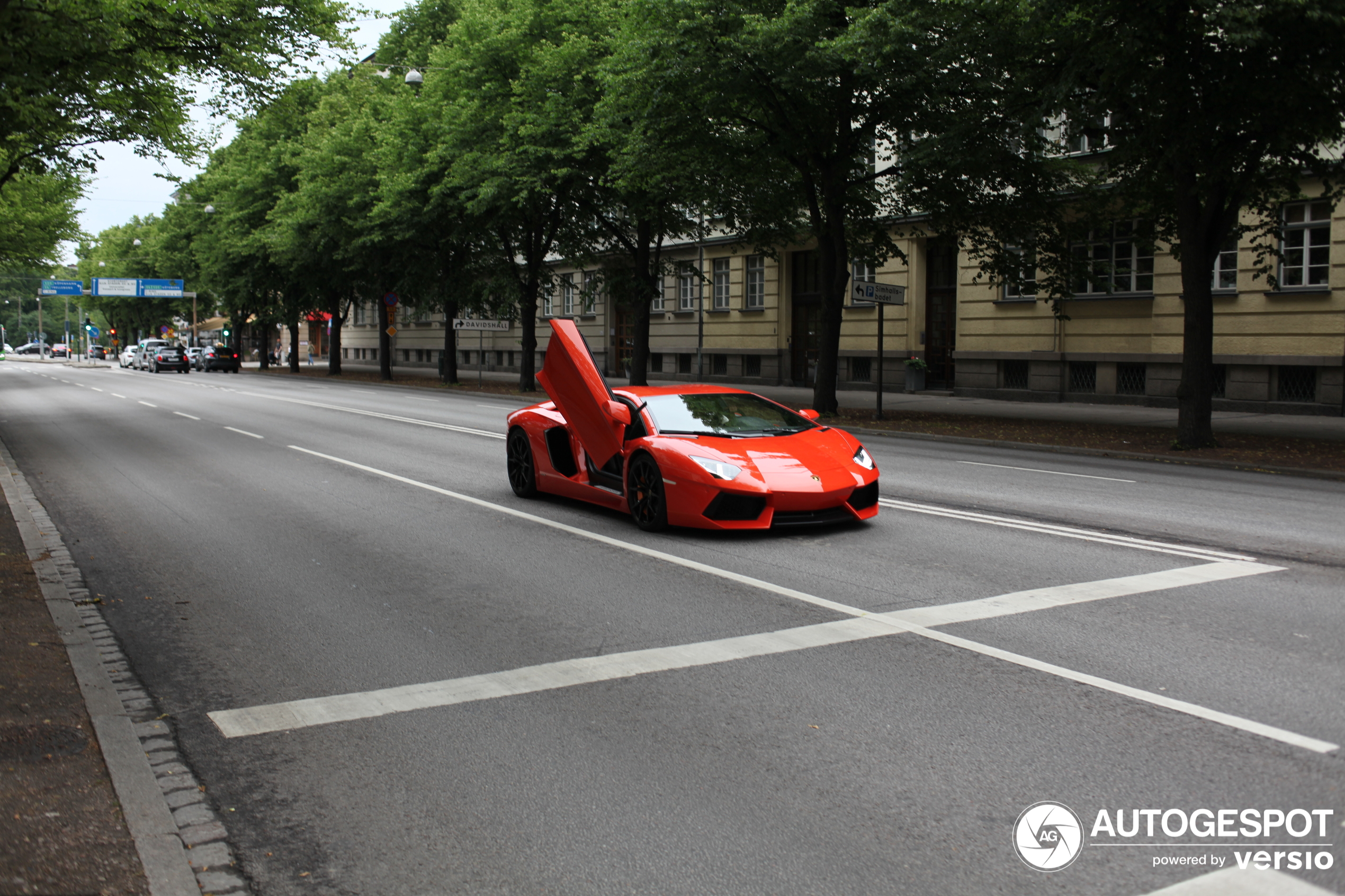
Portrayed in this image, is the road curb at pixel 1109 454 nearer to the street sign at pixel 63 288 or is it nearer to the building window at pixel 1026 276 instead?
the building window at pixel 1026 276

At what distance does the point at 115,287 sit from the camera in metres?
84.2

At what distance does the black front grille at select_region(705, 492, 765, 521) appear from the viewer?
8.61 meters

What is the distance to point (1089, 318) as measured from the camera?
28.2 m

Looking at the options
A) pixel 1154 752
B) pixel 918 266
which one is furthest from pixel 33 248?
pixel 1154 752

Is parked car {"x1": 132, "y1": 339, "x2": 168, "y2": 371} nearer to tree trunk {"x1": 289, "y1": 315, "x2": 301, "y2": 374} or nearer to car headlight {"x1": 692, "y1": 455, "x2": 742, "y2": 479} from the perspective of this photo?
tree trunk {"x1": 289, "y1": 315, "x2": 301, "y2": 374}

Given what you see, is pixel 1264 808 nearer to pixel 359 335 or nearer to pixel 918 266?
pixel 918 266

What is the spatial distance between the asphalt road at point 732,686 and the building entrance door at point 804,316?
27.1m

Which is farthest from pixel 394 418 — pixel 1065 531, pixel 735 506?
pixel 1065 531

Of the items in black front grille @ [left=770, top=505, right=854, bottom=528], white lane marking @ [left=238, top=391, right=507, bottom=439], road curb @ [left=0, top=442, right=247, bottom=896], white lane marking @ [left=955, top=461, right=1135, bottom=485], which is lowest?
road curb @ [left=0, top=442, right=247, bottom=896]

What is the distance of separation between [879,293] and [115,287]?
252ft

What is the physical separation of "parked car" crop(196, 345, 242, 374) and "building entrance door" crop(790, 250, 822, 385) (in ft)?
126

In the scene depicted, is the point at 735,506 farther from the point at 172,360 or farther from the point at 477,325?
the point at 172,360

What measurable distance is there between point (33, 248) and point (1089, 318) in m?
38.6

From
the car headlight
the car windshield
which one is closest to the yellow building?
the car windshield
